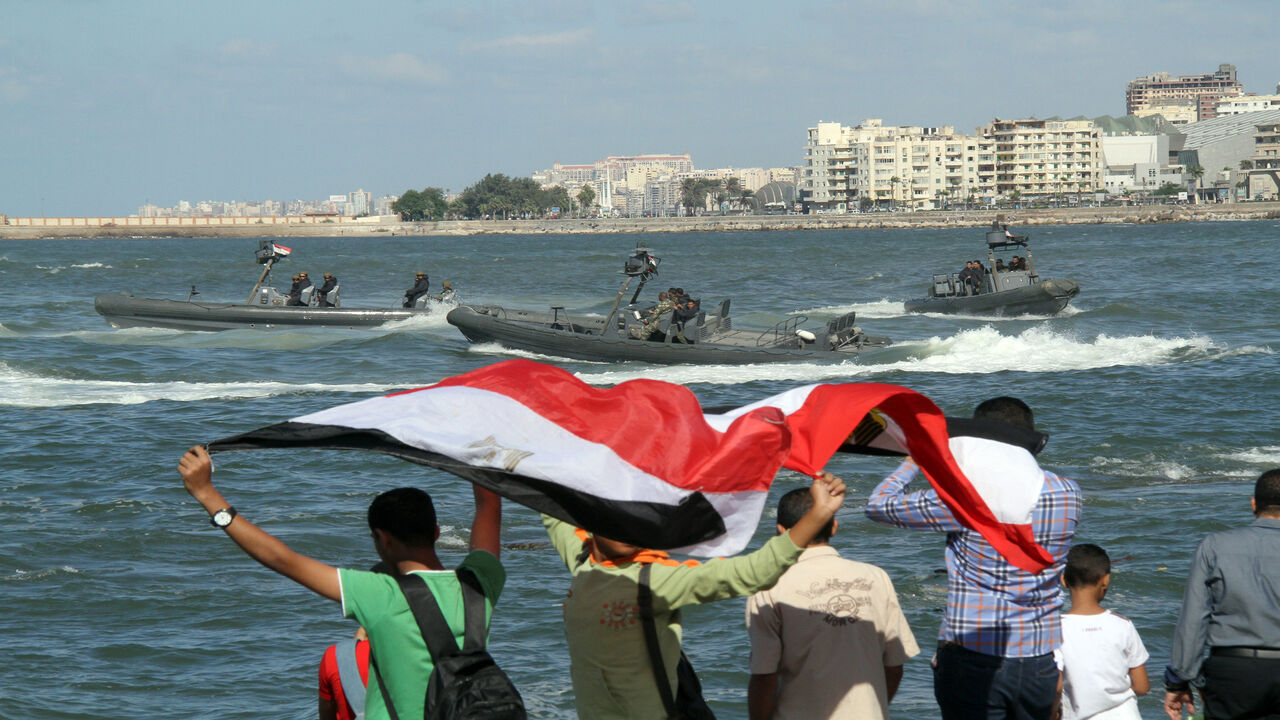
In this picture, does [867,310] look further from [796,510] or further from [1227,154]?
[1227,154]

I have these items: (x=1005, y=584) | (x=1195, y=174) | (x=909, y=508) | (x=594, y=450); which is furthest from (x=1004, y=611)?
(x=1195, y=174)

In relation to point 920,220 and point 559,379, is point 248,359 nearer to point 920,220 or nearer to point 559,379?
point 559,379

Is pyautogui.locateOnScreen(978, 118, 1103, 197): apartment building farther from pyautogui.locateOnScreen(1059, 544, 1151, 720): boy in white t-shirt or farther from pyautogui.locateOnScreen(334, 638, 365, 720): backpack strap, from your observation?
pyautogui.locateOnScreen(334, 638, 365, 720): backpack strap

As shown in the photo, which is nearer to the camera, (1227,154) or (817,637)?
(817,637)

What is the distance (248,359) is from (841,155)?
177673mm

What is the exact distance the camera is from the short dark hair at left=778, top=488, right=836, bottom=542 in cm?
387

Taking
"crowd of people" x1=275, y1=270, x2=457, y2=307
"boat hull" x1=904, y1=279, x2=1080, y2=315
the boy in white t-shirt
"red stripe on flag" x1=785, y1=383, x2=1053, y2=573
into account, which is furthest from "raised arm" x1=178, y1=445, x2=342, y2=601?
"boat hull" x1=904, y1=279, x2=1080, y2=315

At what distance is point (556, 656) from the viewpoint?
8.21m

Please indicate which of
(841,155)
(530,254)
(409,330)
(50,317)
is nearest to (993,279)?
(409,330)

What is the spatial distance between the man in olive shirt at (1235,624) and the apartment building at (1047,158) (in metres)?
194

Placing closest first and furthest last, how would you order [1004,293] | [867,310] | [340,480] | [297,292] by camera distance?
[340,480] → [297,292] → [1004,293] → [867,310]

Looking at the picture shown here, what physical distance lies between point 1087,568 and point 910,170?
19498 centimetres

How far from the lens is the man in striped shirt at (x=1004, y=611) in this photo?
4.24m

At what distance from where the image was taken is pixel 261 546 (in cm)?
337
